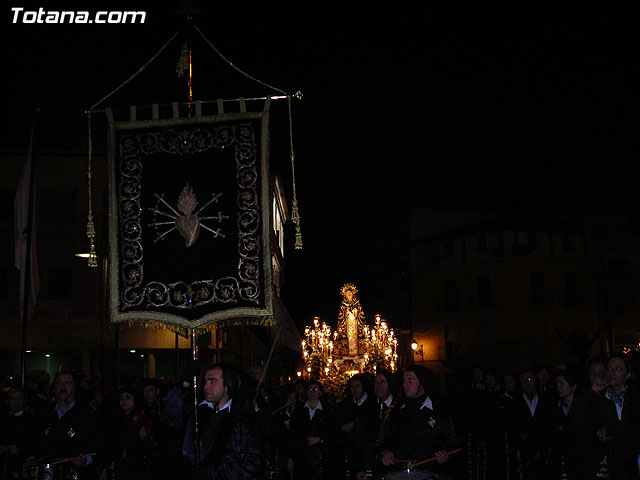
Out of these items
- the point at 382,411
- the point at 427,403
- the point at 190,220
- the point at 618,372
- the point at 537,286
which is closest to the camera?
the point at 427,403

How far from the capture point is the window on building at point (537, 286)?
150ft

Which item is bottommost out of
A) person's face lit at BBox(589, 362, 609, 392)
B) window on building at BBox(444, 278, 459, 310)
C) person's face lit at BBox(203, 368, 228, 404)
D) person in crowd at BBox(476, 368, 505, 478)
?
person in crowd at BBox(476, 368, 505, 478)

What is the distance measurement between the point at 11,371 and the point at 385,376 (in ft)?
68.3

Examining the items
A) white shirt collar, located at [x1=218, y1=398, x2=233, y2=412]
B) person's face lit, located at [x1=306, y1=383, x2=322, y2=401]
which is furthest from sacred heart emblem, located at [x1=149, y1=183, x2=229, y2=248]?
person's face lit, located at [x1=306, y1=383, x2=322, y2=401]

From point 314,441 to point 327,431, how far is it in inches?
9.4

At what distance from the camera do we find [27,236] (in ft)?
39.8

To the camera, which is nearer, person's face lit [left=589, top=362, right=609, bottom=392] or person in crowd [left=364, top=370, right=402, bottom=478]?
person in crowd [left=364, top=370, right=402, bottom=478]

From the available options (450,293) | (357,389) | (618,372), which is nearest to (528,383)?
(357,389)

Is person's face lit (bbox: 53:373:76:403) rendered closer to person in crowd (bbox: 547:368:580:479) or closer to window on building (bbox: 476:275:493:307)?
person in crowd (bbox: 547:368:580:479)

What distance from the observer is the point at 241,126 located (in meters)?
8.30

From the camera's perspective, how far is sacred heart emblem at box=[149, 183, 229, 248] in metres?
7.98

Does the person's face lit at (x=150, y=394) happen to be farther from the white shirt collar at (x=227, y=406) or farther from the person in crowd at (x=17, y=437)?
the white shirt collar at (x=227, y=406)

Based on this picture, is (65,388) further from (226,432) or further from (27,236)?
(27,236)

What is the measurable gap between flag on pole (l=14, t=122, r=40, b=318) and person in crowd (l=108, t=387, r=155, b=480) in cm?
301
